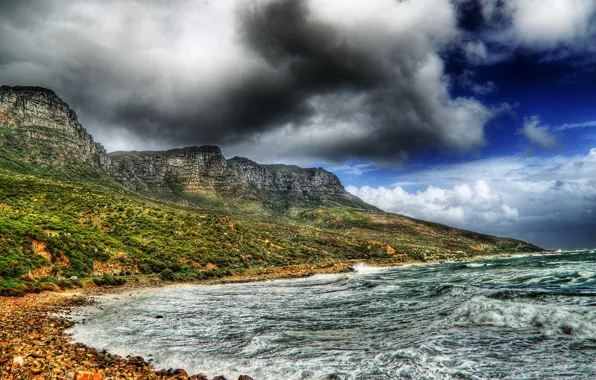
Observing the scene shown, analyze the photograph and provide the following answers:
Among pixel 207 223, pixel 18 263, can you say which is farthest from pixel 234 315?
pixel 207 223

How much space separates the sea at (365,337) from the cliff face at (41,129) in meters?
105

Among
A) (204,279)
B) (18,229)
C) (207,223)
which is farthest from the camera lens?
(207,223)

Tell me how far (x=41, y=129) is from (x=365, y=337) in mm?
143513

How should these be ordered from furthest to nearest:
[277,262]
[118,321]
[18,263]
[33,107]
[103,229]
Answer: [33,107] < [277,262] < [103,229] < [18,263] < [118,321]

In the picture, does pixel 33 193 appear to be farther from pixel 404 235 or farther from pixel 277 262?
pixel 404 235

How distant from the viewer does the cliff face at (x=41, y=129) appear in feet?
324

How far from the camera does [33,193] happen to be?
5650 centimetres

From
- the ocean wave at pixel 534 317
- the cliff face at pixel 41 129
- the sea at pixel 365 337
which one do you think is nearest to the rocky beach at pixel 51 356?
the sea at pixel 365 337

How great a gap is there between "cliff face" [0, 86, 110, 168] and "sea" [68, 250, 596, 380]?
105 metres

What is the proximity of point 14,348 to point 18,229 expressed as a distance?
32.7 meters

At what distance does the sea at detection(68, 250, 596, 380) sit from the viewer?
31.3 feet

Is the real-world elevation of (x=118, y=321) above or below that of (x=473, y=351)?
below

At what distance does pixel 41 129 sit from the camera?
115 m

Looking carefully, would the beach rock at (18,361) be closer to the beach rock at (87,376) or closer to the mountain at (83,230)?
the beach rock at (87,376)
